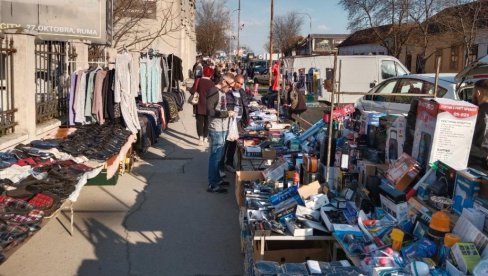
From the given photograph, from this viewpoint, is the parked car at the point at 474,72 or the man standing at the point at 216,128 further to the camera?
the man standing at the point at 216,128

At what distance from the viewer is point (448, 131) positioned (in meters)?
3.59

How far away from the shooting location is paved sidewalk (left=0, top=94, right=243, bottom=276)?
4.80m

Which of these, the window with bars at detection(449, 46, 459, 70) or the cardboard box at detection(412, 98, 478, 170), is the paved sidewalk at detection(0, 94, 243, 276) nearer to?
the cardboard box at detection(412, 98, 478, 170)

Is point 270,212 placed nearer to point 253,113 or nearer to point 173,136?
point 253,113

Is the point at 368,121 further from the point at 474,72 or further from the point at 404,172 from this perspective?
the point at 474,72

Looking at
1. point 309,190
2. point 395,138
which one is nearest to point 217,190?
point 309,190

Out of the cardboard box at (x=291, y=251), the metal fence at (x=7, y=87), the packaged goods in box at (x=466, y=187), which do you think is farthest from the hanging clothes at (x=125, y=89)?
the packaged goods in box at (x=466, y=187)

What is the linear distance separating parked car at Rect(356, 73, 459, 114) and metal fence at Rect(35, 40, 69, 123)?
6053 millimetres

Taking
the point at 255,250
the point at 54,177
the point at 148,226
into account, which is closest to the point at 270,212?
the point at 255,250

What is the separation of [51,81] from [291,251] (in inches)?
256

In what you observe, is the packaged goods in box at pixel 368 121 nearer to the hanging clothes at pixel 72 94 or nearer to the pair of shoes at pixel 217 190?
the pair of shoes at pixel 217 190

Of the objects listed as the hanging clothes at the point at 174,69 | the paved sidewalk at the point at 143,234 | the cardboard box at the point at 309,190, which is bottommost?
the paved sidewalk at the point at 143,234

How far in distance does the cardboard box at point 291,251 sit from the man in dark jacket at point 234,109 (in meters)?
3.94

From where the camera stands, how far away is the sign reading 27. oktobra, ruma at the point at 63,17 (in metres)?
12.3
